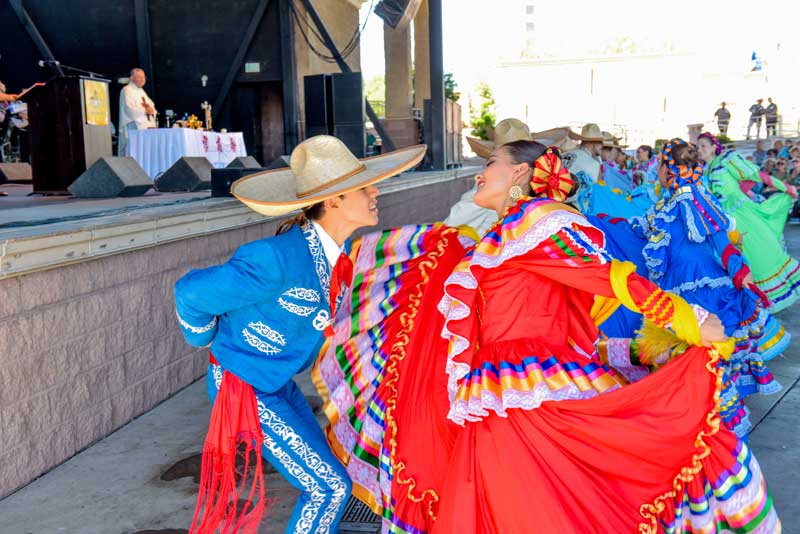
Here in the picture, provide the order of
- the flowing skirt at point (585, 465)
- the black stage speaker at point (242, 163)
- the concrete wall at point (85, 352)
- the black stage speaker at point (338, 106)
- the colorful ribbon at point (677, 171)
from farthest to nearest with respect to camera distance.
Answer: the black stage speaker at point (338, 106) < the black stage speaker at point (242, 163) < the colorful ribbon at point (677, 171) < the concrete wall at point (85, 352) < the flowing skirt at point (585, 465)

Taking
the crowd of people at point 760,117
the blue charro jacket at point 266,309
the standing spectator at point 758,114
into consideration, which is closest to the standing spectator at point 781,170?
Result: the blue charro jacket at point 266,309

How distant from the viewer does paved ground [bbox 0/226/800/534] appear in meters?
3.36

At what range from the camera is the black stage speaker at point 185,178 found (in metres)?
9.07

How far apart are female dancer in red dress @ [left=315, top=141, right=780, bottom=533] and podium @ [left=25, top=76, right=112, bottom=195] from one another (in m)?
6.90

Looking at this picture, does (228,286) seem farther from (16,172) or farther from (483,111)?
(483,111)

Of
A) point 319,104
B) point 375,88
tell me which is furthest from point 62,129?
point 375,88

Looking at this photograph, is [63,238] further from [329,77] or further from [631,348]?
[329,77]

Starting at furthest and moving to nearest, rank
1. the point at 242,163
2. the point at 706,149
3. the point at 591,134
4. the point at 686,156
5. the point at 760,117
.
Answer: the point at 760,117
the point at 242,163
the point at 591,134
the point at 706,149
the point at 686,156

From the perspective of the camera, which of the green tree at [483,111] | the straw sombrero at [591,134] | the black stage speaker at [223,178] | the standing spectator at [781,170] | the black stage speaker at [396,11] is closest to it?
the black stage speaker at [223,178]

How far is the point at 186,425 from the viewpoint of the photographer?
4.53 m

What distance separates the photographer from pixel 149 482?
3.78 meters

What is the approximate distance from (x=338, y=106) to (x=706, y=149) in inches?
295

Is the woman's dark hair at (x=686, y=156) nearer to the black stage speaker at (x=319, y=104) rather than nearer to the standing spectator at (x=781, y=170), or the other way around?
the black stage speaker at (x=319, y=104)

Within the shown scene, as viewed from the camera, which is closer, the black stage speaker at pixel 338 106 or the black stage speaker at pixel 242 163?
the black stage speaker at pixel 242 163
